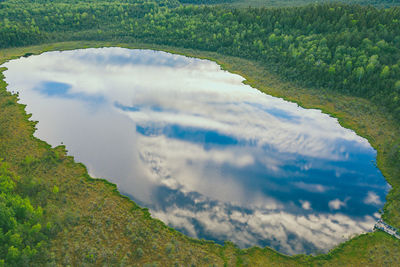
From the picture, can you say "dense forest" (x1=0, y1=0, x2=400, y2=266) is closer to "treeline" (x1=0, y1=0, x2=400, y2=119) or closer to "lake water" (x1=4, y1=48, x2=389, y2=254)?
"treeline" (x1=0, y1=0, x2=400, y2=119)

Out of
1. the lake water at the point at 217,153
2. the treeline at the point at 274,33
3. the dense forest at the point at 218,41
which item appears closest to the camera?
the dense forest at the point at 218,41

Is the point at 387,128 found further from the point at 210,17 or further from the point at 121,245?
the point at 210,17

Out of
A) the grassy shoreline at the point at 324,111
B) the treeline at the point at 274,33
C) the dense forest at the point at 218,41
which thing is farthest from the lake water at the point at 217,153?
the treeline at the point at 274,33

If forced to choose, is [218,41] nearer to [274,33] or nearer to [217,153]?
[274,33]

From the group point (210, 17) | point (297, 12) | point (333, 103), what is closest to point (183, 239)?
point (333, 103)

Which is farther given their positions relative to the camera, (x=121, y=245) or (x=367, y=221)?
(x=367, y=221)

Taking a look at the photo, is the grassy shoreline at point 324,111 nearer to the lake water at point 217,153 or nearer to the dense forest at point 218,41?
Answer: the lake water at point 217,153
